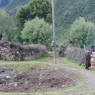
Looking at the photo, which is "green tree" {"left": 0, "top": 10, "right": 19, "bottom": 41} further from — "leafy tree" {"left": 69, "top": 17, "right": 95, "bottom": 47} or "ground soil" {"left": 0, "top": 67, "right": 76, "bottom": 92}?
"ground soil" {"left": 0, "top": 67, "right": 76, "bottom": 92}

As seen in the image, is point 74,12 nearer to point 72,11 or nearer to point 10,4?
point 72,11

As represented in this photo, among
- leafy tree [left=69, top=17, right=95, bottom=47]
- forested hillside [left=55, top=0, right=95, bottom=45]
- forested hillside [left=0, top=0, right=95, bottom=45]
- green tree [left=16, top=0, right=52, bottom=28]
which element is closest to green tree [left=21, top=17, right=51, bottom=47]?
leafy tree [left=69, top=17, right=95, bottom=47]

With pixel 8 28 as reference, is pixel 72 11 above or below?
above

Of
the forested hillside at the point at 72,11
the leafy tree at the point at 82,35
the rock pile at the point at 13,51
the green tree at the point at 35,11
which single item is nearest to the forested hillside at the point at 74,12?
the forested hillside at the point at 72,11

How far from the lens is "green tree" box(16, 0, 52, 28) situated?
51.6 metres

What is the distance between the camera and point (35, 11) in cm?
5159

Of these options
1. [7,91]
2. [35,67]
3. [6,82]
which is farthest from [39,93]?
[35,67]

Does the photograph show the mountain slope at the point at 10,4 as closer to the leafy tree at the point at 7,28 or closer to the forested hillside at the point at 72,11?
the forested hillside at the point at 72,11

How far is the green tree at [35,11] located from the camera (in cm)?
5159

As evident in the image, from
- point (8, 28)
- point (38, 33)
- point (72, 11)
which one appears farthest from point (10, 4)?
point (38, 33)

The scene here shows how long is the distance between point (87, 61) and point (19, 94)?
9.55 meters

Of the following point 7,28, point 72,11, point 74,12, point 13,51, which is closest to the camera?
point 13,51

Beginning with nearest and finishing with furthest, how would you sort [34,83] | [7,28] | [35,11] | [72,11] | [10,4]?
[34,83] → [35,11] → [7,28] → [72,11] → [10,4]

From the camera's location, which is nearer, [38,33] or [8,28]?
[38,33]
